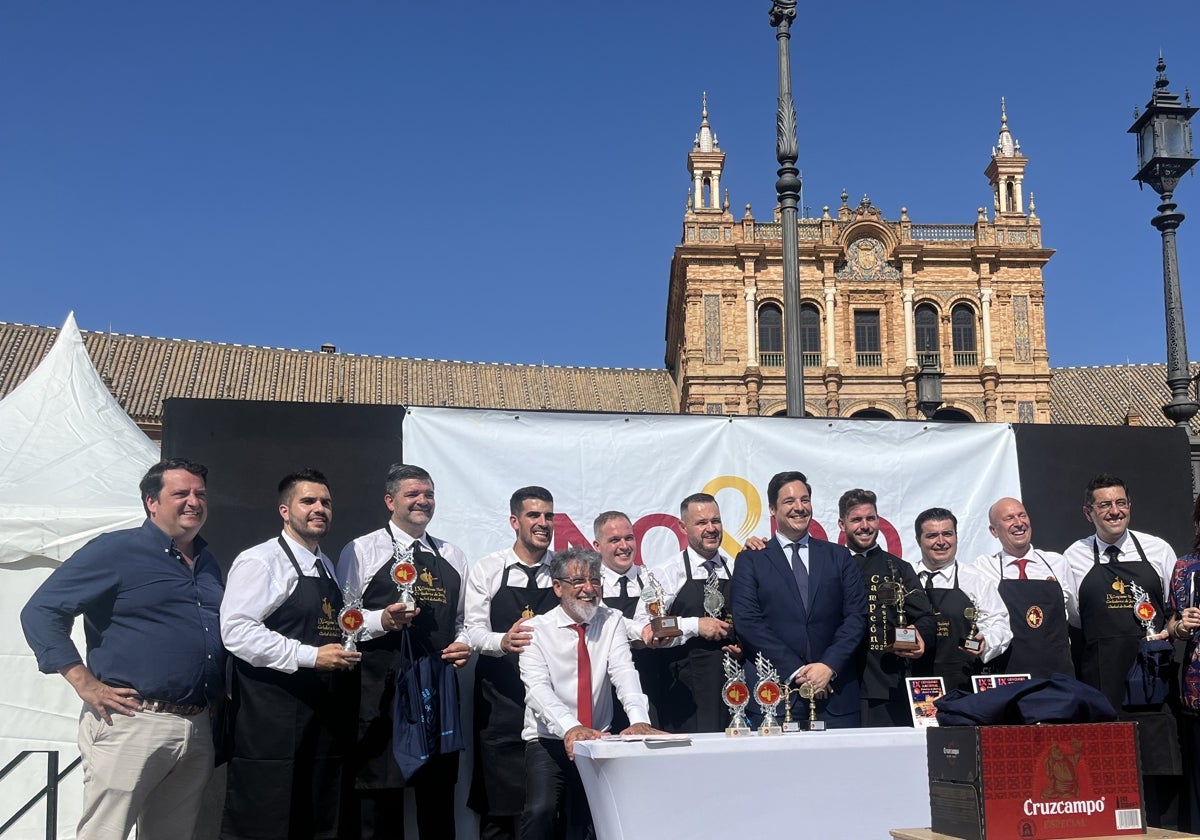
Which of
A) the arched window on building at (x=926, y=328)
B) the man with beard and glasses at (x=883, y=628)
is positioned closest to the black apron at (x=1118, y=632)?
the man with beard and glasses at (x=883, y=628)

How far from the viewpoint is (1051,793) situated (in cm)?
337

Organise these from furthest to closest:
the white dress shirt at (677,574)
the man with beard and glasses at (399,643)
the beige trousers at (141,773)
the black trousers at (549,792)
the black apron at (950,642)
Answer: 1. the white dress shirt at (677,574)
2. the black apron at (950,642)
3. the man with beard and glasses at (399,643)
4. the black trousers at (549,792)
5. the beige trousers at (141,773)

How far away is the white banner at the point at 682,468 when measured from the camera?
21.7 ft

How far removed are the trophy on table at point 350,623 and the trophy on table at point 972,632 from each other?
3.05m

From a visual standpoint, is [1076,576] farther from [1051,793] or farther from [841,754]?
[1051,793]

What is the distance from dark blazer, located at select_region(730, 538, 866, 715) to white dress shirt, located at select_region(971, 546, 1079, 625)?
940 millimetres

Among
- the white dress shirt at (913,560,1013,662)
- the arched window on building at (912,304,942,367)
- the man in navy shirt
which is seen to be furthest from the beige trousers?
the arched window on building at (912,304,942,367)

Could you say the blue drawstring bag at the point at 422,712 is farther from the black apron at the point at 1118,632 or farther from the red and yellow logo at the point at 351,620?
the black apron at the point at 1118,632

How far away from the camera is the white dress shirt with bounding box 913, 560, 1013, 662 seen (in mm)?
5664

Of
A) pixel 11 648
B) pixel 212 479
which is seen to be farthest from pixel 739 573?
pixel 11 648

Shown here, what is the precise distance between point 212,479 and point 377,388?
43994 millimetres

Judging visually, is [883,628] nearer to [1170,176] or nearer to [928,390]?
[1170,176]

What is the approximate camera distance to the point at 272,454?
6.15 meters

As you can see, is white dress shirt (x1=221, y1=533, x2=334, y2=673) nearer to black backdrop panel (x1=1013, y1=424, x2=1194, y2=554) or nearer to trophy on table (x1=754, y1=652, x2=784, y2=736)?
trophy on table (x1=754, y1=652, x2=784, y2=736)
